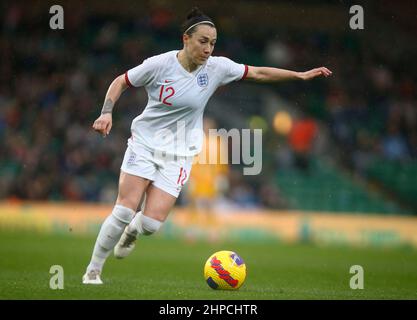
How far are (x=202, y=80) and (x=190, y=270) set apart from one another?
11.2ft

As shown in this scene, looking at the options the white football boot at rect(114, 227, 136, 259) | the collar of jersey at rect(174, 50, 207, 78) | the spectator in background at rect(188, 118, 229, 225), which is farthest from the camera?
the spectator in background at rect(188, 118, 229, 225)

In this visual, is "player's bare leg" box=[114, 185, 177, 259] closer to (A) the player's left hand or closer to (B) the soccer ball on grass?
(B) the soccer ball on grass

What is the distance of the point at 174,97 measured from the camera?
318 inches

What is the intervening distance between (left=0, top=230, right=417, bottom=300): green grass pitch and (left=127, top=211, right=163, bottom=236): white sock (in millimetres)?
543

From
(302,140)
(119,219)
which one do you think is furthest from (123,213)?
(302,140)

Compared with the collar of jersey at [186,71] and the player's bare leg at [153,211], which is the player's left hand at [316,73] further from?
the player's bare leg at [153,211]

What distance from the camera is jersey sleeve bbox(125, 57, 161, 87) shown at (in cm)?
795

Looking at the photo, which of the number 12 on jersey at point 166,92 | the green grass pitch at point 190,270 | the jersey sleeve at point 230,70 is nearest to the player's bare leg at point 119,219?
the green grass pitch at point 190,270

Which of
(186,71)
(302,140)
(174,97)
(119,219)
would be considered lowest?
(119,219)

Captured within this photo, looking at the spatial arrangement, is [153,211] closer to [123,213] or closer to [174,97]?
[123,213]

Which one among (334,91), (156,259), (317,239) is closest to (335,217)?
(317,239)

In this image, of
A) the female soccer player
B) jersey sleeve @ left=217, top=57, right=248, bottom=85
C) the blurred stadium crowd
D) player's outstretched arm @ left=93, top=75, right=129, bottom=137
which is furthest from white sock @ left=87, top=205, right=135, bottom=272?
the blurred stadium crowd

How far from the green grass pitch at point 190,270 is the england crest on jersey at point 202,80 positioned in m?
2.04
